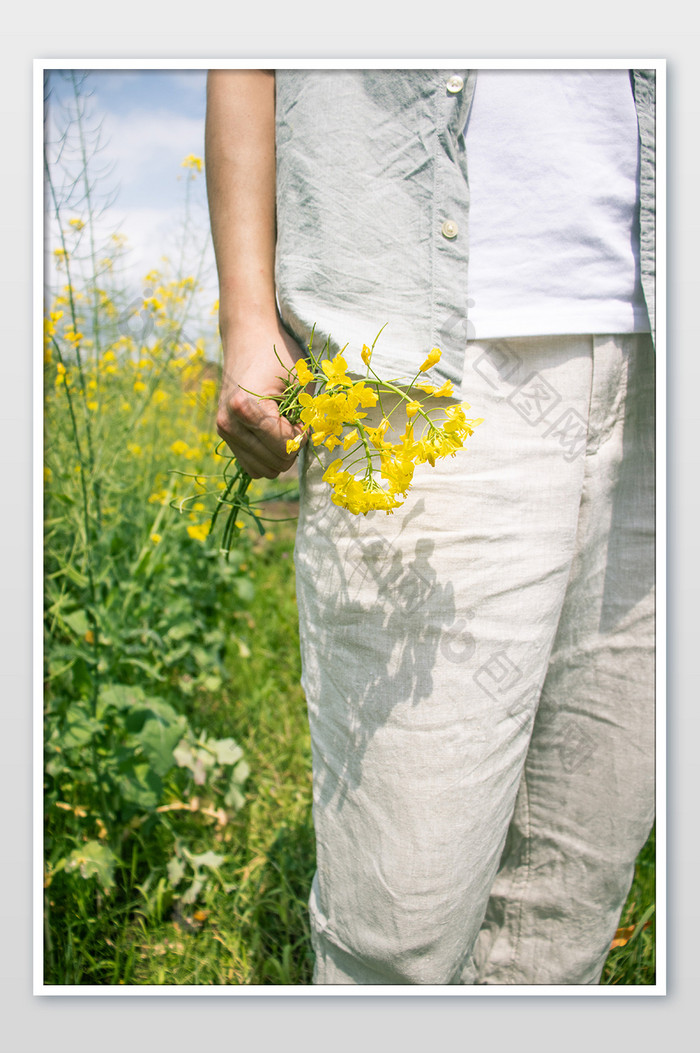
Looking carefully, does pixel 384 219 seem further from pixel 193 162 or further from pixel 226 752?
pixel 226 752

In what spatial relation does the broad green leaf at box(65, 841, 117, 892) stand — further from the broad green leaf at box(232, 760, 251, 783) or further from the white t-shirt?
the white t-shirt

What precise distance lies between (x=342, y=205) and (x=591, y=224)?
261 millimetres

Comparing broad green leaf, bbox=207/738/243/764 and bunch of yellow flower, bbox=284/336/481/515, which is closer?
bunch of yellow flower, bbox=284/336/481/515

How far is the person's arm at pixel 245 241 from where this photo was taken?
824 mm

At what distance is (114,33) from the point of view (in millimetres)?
987

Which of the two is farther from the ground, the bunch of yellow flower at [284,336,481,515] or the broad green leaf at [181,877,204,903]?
the bunch of yellow flower at [284,336,481,515]

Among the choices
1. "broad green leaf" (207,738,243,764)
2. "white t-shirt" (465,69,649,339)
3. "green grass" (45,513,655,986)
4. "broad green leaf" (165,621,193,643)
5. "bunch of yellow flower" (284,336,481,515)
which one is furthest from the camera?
"broad green leaf" (165,621,193,643)

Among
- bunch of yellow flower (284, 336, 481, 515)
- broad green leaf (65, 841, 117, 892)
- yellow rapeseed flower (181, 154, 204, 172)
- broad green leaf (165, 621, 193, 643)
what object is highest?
yellow rapeseed flower (181, 154, 204, 172)

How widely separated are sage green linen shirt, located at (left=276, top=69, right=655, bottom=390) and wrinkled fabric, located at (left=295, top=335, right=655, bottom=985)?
2.8 inches

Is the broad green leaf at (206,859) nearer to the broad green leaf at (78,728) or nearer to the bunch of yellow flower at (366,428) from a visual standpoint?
the broad green leaf at (78,728)

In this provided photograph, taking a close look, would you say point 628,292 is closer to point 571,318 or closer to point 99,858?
point 571,318

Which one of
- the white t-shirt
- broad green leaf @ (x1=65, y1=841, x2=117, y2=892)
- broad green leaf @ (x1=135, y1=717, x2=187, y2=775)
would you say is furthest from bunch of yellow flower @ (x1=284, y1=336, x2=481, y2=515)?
broad green leaf @ (x1=65, y1=841, x2=117, y2=892)

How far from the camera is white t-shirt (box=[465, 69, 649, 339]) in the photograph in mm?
807

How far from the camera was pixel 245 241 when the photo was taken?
0.85 m
